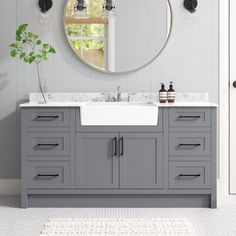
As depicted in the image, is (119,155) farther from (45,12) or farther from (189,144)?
(45,12)

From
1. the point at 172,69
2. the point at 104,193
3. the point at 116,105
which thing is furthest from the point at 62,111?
the point at 172,69

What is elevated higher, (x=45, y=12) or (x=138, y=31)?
(x=45, y=12)

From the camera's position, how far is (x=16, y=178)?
5324 mm

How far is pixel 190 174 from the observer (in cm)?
476

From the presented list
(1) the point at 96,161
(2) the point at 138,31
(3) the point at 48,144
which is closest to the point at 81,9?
(2) the point at 138,31

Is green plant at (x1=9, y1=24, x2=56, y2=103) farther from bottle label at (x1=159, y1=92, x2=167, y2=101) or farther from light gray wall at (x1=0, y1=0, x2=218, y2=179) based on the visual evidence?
bottle label at (x1=159, y1=92, x2=167, y2=101)

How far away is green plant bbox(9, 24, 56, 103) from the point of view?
5.00 metres

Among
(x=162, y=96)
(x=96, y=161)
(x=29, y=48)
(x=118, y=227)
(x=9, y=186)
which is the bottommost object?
(x=118, y=227)

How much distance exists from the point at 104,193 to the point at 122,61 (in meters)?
1.16

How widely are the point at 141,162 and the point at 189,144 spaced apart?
397 millimetres

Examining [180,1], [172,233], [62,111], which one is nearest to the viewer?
[172,233]

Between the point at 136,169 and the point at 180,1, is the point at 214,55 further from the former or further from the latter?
the point at 136,169

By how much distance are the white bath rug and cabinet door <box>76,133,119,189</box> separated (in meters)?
0.45

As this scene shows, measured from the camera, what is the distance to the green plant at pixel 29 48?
16.4 feet
